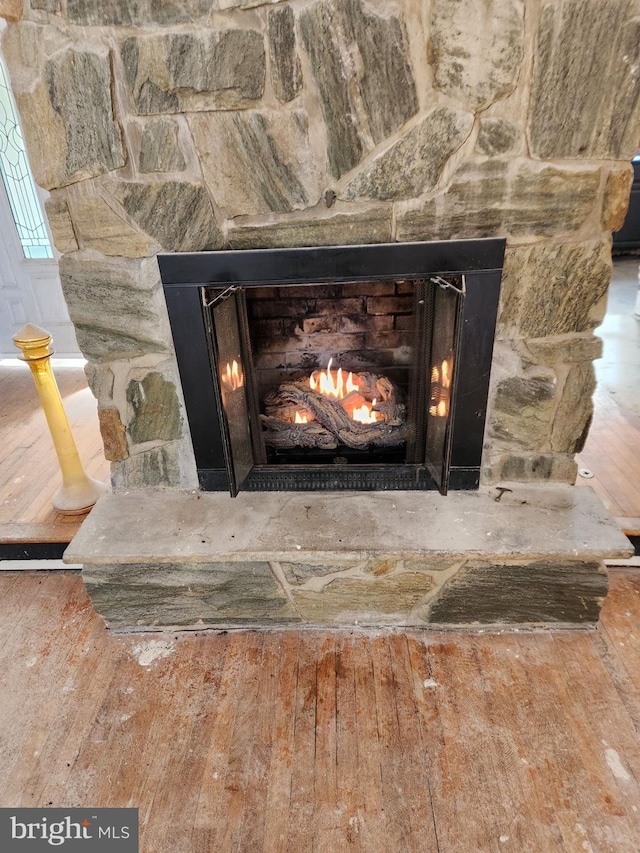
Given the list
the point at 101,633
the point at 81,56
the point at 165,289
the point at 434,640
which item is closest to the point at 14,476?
the point at 101,633

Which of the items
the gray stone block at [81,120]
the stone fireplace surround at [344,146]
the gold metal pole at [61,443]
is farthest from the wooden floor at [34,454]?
the gray stone block at [81,120]

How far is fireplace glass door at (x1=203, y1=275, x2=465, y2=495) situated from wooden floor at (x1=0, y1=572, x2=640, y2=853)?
21.0 inches

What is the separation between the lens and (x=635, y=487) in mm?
2062

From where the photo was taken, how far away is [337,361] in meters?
2.06

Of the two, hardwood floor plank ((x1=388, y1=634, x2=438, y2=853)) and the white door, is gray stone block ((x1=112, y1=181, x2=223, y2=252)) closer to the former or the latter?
hardwood floor plank ((x1=388, y1=634, x2=438, y2=853))

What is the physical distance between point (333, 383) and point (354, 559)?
72 centimetres

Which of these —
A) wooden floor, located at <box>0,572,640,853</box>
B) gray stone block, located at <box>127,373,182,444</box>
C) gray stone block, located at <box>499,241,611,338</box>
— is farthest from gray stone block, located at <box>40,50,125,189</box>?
wooden floor, located at <box>0,572,640,853</box>

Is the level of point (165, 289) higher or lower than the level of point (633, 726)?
higher

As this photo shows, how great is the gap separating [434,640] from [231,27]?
165 centimetres

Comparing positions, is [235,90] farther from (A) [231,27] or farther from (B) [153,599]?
(B) [153,599]

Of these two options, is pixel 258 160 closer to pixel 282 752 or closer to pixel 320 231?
pixel 320 231

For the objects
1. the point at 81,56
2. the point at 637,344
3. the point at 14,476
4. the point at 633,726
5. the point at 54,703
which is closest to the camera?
the point at 81,56

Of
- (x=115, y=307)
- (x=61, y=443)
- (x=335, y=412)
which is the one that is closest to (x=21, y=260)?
(x=61, y=443)

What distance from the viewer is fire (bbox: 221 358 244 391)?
166 cm
